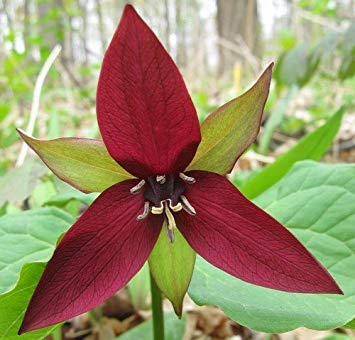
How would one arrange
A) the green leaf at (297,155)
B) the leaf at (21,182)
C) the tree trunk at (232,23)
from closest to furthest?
the leaf at (21,182)
the green leaf at (297,155)
the tree trunk at (232,23)

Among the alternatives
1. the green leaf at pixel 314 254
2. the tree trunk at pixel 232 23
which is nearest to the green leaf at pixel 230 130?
the green leaf at pixel 314 254

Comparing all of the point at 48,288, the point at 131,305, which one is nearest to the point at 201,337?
the point at 131,305

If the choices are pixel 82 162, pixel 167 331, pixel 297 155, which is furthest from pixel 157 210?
pixel 297 155

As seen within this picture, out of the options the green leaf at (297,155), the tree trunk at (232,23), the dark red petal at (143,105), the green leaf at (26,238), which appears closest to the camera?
the dark red petal at (143,105)

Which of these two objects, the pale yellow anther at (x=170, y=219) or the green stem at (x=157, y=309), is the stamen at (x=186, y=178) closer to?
the pale yellow anther at (x=170, y=219)

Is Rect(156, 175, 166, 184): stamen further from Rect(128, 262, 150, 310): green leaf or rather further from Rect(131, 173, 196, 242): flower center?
Rect(128, 262, 150, 310): green leaf

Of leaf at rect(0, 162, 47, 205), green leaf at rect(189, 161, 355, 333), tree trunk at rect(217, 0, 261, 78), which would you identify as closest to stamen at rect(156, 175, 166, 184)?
green leaf at rect(189, 161, 355, 333)
